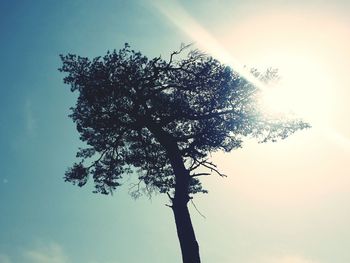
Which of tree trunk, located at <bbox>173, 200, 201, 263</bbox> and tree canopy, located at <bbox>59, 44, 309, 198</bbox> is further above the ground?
tree canopy, located at <bbox>59, 44, 309, 198</bbox>

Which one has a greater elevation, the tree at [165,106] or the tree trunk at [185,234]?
the tree at [165,106]

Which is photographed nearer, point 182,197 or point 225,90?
point 182,197

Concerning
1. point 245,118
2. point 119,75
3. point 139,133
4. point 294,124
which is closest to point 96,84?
point 119,75

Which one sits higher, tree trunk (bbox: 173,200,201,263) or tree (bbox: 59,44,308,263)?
tree (bbox: 59,44,308,263)

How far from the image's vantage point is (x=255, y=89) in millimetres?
18219

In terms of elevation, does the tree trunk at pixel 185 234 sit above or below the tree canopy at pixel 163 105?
below

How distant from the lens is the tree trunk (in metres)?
15.0

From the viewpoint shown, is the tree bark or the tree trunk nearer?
the tree trunk

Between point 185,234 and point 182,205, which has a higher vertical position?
point 182,205

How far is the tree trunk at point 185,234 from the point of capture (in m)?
15.0

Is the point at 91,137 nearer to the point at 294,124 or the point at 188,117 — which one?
the point at 188,117

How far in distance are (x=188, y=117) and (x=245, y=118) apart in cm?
267

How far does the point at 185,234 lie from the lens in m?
15.5

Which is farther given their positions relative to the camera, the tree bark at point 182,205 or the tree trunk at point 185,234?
the tree bark at point 182,205
